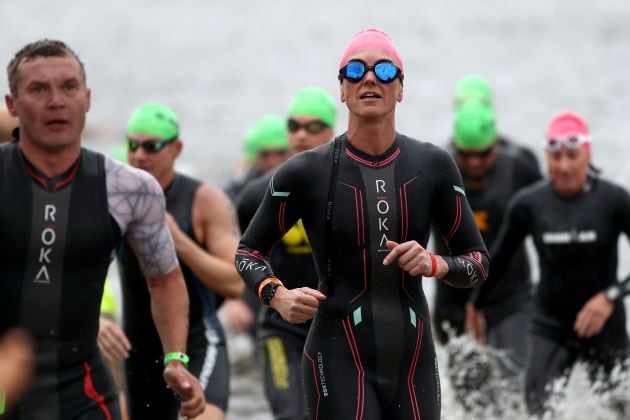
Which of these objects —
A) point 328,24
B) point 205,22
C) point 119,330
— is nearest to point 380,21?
point 328,24

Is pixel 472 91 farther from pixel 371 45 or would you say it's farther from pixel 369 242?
pixel 369 242

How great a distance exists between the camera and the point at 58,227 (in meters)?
4.95

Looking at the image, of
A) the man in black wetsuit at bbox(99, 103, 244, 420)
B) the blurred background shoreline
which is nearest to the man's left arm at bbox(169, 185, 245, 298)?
the man in black wetsuit at bbox(99, 103, 244, 420)

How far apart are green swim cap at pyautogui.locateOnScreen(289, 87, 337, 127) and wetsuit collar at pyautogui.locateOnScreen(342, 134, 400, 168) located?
11.3ft

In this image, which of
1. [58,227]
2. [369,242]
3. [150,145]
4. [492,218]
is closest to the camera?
[58,227]

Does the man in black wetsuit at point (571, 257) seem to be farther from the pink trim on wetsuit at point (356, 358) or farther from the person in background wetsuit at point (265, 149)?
the person in background wetsuit at point (265, 149)

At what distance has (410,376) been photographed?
5.23 meters

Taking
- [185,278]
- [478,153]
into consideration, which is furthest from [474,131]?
Result: [185,278]

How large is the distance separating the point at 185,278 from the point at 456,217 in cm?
241

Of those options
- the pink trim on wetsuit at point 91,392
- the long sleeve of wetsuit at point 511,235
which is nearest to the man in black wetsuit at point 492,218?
the long sleeve of wetsuit at point 511,235

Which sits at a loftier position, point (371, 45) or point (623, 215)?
point (371, 45)

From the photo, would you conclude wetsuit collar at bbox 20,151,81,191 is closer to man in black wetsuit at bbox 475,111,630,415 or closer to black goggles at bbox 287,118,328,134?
black goggles at bbox 287,118,328,134

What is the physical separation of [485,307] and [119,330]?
3.83 m

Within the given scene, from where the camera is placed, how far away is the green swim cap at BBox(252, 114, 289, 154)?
12.8m
